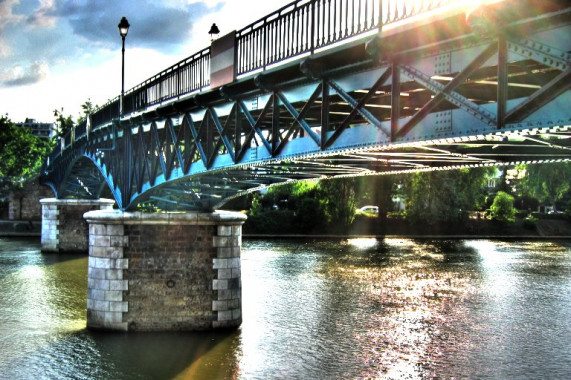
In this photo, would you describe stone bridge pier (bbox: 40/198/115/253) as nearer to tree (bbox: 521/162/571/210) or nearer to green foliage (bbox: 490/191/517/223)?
green foliage (bbox: 490/191/517/223)

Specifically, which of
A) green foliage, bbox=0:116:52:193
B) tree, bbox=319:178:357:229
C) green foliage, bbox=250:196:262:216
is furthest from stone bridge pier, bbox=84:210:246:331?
green foliage, bbox=0:116:52:193

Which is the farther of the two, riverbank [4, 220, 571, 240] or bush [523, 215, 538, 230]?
bush [523, 215, 538, 230]

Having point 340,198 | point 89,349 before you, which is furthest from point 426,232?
point 89,349

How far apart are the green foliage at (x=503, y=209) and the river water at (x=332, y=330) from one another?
82.4ft

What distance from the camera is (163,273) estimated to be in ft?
69.3

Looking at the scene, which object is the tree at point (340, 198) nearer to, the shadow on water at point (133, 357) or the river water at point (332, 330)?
the river water at point (332, 330)

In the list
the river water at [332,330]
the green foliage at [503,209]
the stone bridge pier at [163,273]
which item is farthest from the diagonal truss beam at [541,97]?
the green foliage at [503,209]

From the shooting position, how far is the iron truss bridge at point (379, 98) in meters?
9.53

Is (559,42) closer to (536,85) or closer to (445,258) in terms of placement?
(536,85)

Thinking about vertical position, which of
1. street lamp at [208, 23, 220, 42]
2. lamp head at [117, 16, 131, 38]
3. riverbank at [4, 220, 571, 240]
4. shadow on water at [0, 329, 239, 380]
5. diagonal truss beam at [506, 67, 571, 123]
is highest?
lamp head at [117, 16, 131, 38]

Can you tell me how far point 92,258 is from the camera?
A: 21.8 metres

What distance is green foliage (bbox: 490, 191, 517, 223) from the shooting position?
63.5 meters

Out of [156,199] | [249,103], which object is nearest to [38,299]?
[156,199]

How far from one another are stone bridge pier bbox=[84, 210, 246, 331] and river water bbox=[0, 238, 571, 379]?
0.59 metres
